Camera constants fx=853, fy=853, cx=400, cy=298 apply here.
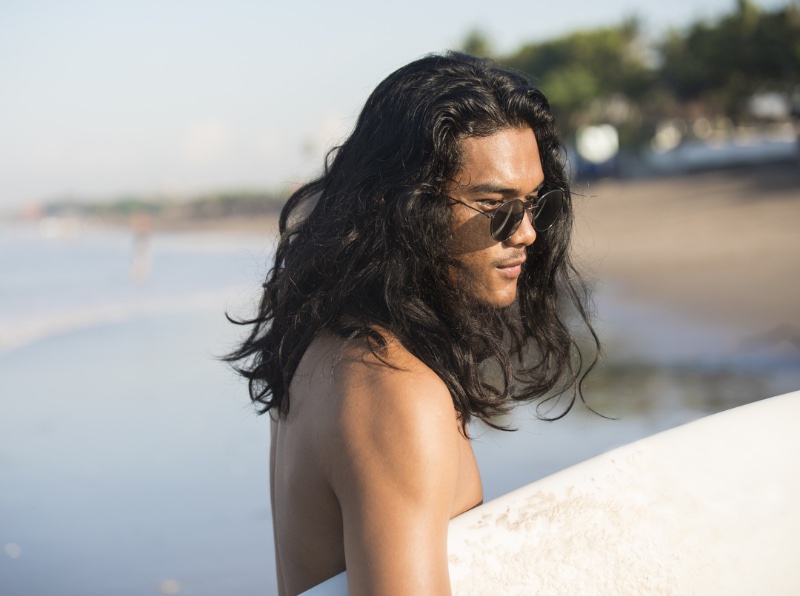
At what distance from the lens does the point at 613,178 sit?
Result: 120 feet

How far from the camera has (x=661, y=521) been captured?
2066mm

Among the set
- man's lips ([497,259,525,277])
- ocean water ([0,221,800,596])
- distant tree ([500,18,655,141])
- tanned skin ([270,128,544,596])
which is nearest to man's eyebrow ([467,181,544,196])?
tanned skin ([270,128,544,596])

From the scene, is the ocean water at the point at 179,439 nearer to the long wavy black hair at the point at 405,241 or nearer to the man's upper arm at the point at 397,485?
the long wavy black hair at the point at 405,241

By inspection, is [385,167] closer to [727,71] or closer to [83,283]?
[83,283]

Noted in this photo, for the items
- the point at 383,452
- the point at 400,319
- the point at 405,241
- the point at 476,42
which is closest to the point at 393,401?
the point at 383,452

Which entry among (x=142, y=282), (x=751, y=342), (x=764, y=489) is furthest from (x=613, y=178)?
(x=764, y=489)

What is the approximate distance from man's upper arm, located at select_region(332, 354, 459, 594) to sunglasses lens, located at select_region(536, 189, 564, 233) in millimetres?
657

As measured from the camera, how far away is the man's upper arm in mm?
1227

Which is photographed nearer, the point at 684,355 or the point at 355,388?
the point at 355,388

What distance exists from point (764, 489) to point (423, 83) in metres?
1.44

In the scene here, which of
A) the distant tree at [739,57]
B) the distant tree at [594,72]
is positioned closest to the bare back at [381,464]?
the distant tree at [739,57]

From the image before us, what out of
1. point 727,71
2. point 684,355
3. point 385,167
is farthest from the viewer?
point 727,71

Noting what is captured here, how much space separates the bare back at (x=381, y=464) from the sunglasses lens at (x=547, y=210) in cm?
56

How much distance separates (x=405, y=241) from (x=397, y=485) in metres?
0.50
